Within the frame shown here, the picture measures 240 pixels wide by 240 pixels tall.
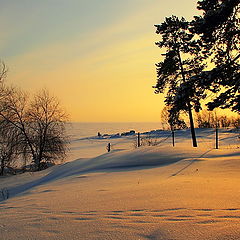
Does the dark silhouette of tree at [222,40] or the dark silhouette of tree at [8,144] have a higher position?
the dark silhouette of tree at [222,40]

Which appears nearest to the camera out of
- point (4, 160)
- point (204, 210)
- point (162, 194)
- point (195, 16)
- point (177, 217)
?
point (177, 217)

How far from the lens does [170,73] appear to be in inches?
753

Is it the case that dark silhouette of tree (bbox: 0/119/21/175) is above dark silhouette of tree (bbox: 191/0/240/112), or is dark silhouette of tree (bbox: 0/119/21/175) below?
below

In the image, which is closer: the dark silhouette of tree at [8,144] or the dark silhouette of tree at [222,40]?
the dark silhouette of tree at [222,40]

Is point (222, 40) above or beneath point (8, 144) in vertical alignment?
above

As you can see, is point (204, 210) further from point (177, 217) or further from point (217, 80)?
point (217, 80)

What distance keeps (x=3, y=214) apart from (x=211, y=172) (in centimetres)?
581

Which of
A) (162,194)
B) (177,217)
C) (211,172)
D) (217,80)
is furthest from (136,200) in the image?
(217,80)

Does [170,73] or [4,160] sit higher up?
[170,73]

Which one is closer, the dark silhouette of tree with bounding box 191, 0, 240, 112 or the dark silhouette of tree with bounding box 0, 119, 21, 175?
the dark silhouette of tree with bounding box 191, 0, 240, 112

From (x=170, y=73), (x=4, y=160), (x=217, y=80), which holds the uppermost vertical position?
(x=170, y=73)

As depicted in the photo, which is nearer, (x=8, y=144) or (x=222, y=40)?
(x=222, y=40)

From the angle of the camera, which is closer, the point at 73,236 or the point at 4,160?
the point at 73,236

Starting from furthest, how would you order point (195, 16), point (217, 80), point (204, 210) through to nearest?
point (195, 16) < point (217, 80) < point (204, 210)
